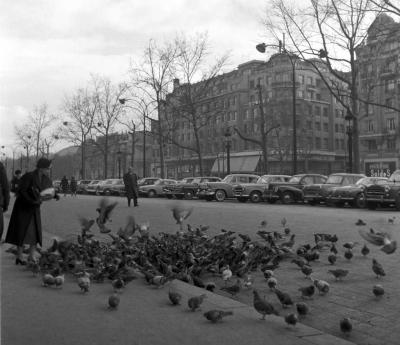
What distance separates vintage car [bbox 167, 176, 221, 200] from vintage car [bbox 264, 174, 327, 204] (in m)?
7.22

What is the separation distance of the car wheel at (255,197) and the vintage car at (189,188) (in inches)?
208

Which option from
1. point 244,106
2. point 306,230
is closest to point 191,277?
point 306,230

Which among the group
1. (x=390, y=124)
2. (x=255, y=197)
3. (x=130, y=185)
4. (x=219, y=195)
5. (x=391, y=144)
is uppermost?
(x=390, y=124)

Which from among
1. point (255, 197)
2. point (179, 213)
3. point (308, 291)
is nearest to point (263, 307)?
point (308, 291)

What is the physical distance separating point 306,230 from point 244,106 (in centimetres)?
7677

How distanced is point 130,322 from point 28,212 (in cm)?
370

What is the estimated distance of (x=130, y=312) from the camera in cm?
497

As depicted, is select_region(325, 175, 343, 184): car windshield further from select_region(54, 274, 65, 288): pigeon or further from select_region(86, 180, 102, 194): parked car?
select_region(86, 180, 102, 194): parked car

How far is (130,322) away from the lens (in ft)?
15.1

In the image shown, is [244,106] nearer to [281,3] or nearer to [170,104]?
→ [170,104]

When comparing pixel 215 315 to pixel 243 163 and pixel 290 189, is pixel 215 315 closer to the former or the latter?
pixel 290 189

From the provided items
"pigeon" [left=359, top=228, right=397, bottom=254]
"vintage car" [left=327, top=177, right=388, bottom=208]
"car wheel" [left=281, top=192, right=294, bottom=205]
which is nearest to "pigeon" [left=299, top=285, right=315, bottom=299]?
"pigeon" [left=359, top=228, right=397, bottom=254]

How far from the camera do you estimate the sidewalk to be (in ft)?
13.4

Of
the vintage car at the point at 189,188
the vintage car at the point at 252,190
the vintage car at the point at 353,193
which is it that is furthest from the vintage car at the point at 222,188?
the vintage car at the point at 353,193
